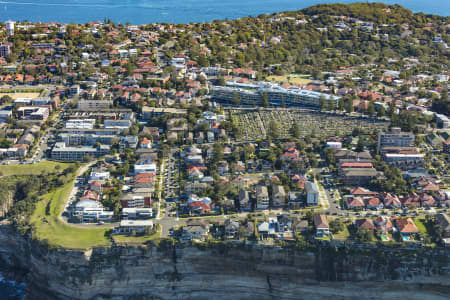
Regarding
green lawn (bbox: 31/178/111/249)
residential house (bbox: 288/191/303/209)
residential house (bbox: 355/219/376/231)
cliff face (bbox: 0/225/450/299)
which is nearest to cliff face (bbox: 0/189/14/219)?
green lawn (bbox: 31/178/111/249)

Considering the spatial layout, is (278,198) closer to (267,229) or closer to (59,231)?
(267,229)

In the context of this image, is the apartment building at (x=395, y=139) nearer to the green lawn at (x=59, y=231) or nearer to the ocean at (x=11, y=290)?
the green lawn at (x=59, y=231)

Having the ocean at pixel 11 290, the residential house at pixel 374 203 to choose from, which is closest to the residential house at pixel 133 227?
the ocean at pixel 11 290

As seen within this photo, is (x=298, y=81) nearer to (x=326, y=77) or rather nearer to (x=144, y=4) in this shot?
(x=326, y=77)

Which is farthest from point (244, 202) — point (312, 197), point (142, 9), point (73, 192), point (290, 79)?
point (142, 9)

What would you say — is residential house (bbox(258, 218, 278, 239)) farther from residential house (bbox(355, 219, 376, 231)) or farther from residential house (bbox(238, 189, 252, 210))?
residential house (bbox(355, 219, 376, 231))

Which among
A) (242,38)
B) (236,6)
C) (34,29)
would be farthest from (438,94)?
(236,6)
